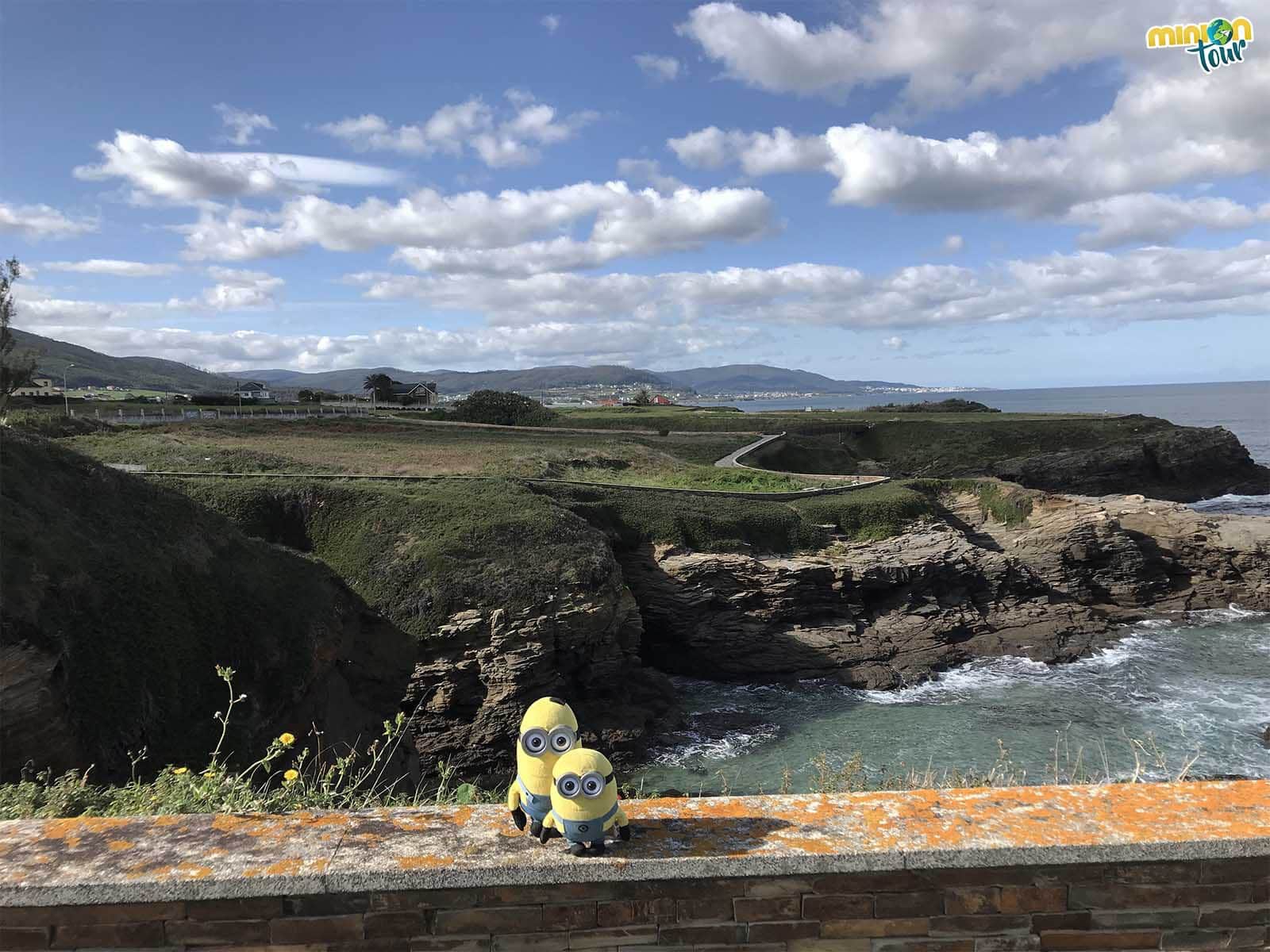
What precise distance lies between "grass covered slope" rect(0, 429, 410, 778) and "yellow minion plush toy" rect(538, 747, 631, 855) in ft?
33.8

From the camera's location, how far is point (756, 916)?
126 inches

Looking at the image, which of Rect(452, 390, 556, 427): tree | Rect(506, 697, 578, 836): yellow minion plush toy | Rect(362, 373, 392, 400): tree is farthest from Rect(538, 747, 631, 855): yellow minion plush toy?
Rect(362, 373, 392, 400): tree

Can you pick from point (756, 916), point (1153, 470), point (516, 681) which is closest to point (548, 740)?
point (756, 916)

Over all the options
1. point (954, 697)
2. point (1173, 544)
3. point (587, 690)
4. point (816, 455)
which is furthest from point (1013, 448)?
point (587, 690)

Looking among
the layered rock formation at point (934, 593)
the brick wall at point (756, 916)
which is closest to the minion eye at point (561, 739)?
the brick wall at point (756, 916)

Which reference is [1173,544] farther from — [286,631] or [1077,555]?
[286,631]

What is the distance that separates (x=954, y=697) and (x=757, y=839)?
75.7ft

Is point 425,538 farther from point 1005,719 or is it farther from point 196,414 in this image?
point 196,414

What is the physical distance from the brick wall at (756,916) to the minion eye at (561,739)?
2.47ft

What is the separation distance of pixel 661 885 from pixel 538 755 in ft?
2.97

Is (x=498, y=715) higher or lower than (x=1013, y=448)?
lower

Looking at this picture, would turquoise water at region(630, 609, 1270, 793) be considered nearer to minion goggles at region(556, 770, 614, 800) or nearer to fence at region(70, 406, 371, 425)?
minion goggles at region(556, 770, 614, 800)

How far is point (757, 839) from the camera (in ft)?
10.9

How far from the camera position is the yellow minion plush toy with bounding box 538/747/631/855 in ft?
10.6
